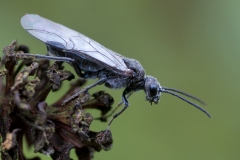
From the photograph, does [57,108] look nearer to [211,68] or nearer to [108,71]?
[108,71]

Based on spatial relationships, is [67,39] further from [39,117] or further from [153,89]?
[39,117]

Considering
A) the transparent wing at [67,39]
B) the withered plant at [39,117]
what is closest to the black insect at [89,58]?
the transparent wing at [67,39]

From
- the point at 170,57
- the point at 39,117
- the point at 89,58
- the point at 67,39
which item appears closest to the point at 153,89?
the point at 89,58

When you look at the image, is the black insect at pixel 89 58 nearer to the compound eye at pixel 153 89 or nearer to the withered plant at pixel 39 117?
the compound eye at pixel 153 89

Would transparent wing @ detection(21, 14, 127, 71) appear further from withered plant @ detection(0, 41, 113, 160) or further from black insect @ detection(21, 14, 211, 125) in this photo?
withered plant @ detection(0, 41, 113, 160)

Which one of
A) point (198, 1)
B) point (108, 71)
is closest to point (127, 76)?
point (108, 71)

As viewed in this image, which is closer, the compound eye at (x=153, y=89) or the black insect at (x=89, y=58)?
the black insect at (x=89, y=58)

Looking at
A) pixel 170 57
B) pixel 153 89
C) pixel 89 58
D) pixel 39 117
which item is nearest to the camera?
pixel 39 117
